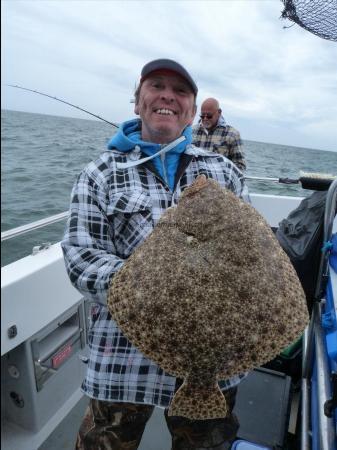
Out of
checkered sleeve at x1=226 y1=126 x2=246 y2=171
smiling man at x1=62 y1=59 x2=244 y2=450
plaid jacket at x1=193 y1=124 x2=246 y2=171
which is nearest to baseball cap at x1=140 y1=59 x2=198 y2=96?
smiling man at x1=62 y1=59 x2=244 y2=450

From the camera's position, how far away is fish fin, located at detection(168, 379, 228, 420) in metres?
1.53

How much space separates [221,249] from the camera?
1.55m

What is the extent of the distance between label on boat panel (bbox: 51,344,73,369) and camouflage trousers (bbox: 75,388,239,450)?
1.12 metres

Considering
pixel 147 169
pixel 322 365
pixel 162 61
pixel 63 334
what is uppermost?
pixel 162 61

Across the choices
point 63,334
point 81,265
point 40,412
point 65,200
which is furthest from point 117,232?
point 65,200

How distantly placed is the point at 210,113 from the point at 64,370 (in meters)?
4.84

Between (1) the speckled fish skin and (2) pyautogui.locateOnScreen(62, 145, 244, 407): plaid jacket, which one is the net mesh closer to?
(2) pyautogui.locateOnScreen(62, 145, 244, 407): plaid jacket

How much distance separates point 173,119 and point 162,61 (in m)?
0.35

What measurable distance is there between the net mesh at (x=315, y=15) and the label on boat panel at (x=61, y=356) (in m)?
3.66

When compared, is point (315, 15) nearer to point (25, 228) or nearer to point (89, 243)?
point (89, 243)

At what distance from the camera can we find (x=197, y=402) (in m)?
1.54

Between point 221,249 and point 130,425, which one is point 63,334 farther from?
point 221,249

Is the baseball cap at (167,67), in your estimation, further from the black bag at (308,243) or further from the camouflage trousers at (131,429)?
the camouflage trousers at (131,429)

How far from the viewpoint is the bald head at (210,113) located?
20.4 ft
